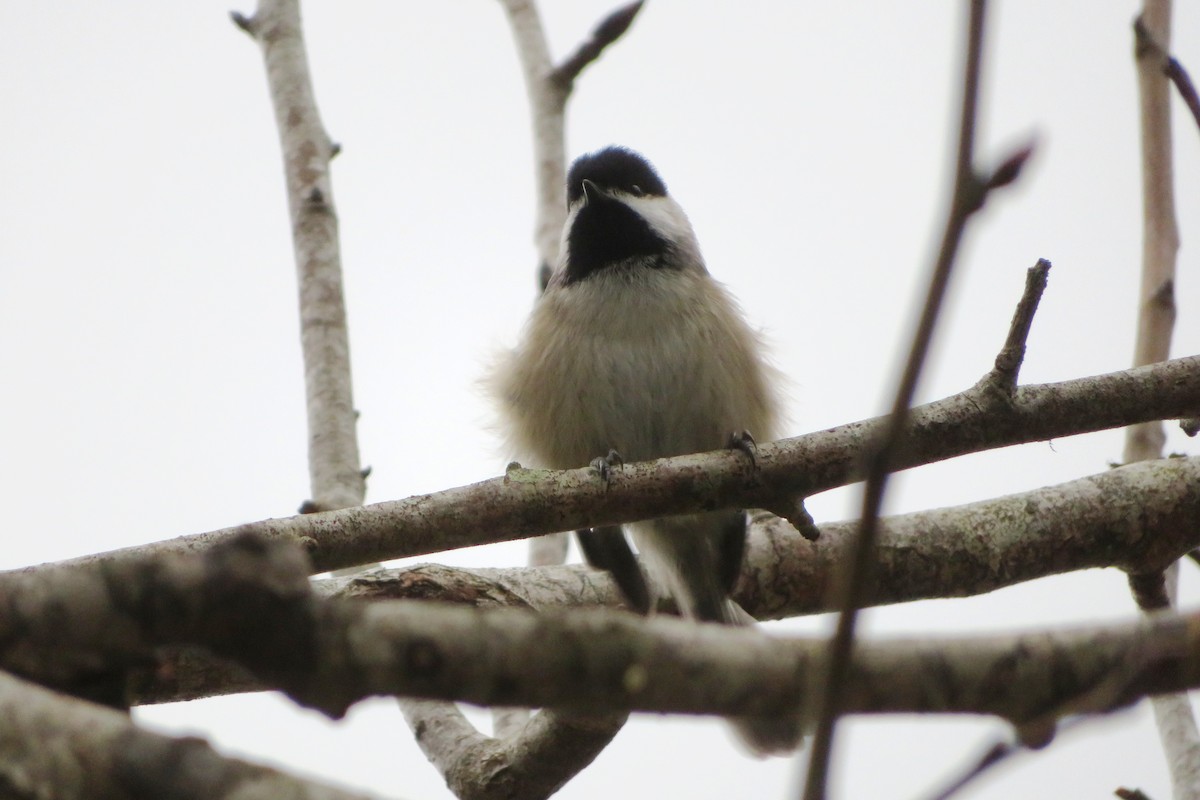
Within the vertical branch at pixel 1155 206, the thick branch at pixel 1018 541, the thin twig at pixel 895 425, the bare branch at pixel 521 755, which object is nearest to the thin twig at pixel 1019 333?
the thick branch at pixel 1018 541

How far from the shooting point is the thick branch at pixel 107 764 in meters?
1.13

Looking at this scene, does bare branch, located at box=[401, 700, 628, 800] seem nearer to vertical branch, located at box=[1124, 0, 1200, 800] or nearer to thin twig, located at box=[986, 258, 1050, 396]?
thin twig, located at box=[986, 258, 1050, 396]

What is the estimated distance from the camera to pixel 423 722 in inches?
147

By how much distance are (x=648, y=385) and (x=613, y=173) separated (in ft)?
4.35

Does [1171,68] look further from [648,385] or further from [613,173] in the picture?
[613,173]

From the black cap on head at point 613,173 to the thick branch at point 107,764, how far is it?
4199 millimetres

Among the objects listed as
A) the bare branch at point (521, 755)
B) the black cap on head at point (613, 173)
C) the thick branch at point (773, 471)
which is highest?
the black cap on head at point (613, 173)

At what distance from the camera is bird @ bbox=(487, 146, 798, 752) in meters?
4.39

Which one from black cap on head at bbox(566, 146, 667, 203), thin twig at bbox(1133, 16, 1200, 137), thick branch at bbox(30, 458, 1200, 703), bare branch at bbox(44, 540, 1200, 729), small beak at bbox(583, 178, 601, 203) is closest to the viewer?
bare branch at bbox(44, 540, 1200, 729)

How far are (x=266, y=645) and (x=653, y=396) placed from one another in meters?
3.34

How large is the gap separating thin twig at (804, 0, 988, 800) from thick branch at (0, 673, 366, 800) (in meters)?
0.49

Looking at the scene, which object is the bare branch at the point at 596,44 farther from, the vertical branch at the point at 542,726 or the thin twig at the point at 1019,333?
the thin twig at the point at 1019,333

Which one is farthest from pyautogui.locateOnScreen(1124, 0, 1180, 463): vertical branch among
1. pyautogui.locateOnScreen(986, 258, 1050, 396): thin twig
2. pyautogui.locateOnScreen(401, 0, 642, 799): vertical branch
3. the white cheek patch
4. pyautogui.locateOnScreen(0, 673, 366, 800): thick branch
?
pyautogui.locateOnScreen(0, 673, 366, 800): thick branch

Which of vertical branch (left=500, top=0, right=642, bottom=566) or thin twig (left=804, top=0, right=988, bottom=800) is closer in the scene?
thin twig (left=804, top=0, right=988, bottom=800)
